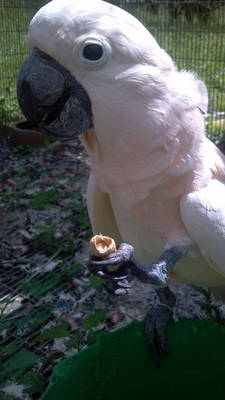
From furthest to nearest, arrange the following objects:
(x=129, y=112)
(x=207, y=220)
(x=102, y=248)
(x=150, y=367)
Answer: (x=150, y=367), (x=207, y=220), (x=129, y=112), (x=102, y=248)

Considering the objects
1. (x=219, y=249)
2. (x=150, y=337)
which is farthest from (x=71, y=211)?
(x=219, y=249)

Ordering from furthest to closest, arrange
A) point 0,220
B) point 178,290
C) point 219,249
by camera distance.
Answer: point 0,220, point 178,290, point 219,249

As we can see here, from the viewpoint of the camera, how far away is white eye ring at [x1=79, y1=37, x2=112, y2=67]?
83cm

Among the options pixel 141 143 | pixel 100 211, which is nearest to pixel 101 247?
pixel 141 143

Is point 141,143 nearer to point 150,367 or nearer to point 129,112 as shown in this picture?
point 129,112

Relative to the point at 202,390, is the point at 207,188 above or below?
above

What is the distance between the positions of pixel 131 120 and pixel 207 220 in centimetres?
33

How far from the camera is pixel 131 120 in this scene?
89 cm

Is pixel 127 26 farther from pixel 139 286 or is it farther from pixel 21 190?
pixel 21 190

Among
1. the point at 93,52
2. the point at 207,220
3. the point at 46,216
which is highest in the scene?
the point at 93,52

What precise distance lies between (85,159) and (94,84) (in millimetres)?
2460

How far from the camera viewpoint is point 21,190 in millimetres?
2801

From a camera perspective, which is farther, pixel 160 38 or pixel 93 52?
pixel 160 38

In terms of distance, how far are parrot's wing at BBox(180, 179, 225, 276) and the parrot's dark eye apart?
43cm
